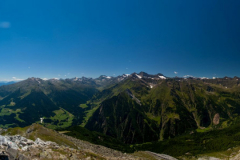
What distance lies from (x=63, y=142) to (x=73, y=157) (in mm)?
63625

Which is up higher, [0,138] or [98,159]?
[0,138]

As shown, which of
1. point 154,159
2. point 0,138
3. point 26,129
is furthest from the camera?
point 154,159

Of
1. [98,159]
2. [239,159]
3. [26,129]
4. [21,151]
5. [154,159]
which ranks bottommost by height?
[154,159]

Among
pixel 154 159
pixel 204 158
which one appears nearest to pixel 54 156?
pixel 154 159

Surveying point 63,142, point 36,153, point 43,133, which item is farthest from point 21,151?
point 43,133

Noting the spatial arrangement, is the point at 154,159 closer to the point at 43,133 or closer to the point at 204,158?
the point at 204,158

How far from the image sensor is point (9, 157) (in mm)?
32406

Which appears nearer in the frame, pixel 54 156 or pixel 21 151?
pixel 21 151

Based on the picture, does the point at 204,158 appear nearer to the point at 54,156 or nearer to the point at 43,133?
the point at 43,133

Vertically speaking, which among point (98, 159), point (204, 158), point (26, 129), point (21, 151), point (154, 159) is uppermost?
point (21, 151)

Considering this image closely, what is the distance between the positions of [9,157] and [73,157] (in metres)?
20.7

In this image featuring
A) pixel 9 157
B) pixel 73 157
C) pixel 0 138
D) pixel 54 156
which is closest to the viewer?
pixel 9 157

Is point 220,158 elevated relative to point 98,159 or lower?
lower

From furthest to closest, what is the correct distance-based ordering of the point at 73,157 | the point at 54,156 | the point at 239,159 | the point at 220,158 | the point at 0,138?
the point at 220,158 → the point at 239,159 → the point at 73,157 → the point at 54,156 → the point at 0,138
